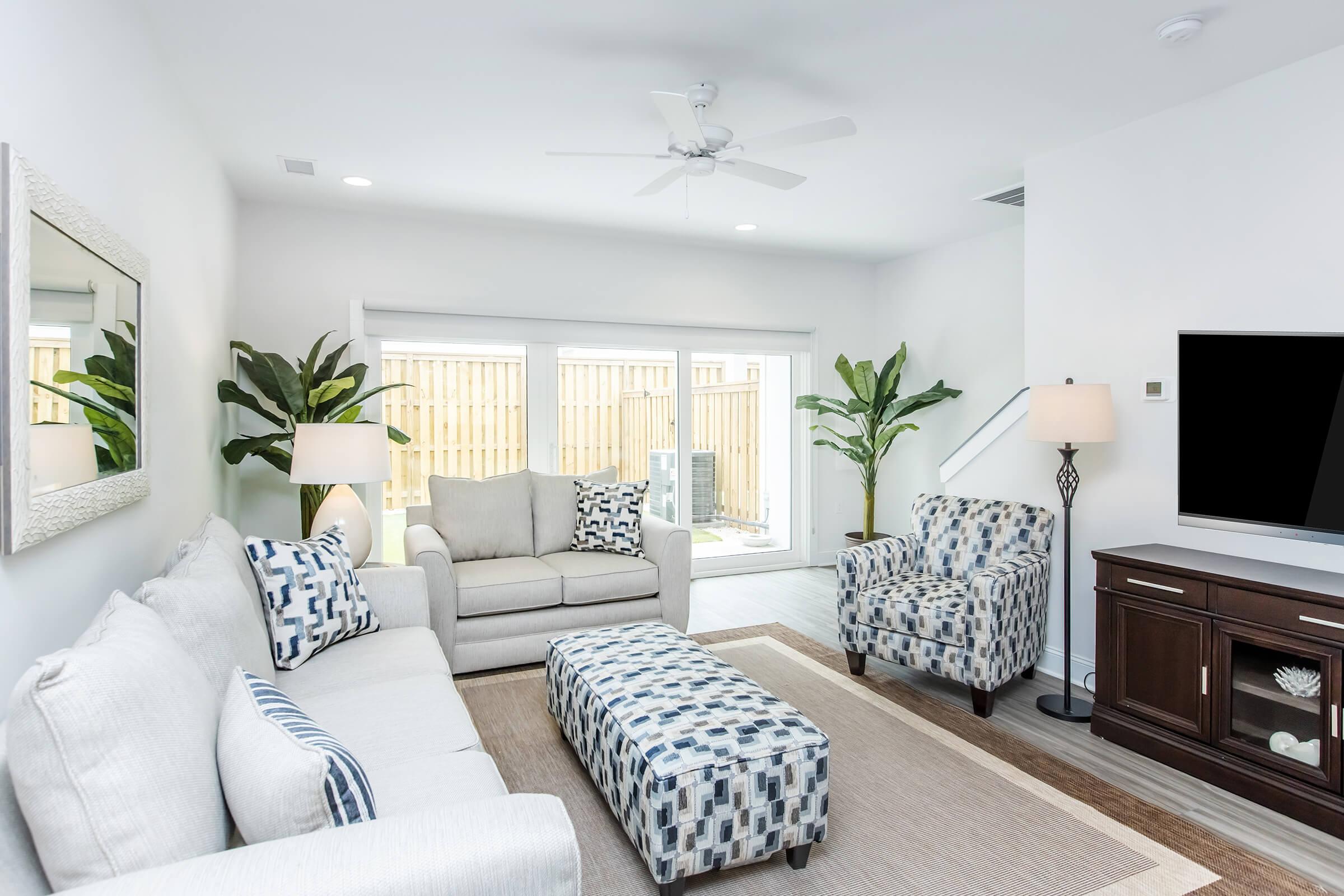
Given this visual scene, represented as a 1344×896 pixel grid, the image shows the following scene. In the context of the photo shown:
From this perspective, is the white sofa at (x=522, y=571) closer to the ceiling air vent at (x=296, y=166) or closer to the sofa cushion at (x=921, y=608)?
the sofa cushion at (x=921, y=608)

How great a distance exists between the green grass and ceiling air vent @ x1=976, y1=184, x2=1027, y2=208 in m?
3.15

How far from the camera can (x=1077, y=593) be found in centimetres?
349

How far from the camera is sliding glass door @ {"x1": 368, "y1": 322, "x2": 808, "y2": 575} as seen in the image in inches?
193

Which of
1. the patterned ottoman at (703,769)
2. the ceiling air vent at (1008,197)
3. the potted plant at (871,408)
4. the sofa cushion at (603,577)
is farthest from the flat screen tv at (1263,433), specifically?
the potted plant at (871,408)

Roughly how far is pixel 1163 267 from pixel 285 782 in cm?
364

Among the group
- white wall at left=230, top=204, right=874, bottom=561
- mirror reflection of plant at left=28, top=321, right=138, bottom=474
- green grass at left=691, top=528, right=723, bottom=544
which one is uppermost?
white wall at left=230, top=204, right=874, bottom=561

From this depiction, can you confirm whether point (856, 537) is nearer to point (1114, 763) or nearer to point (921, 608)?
point (921, 608)

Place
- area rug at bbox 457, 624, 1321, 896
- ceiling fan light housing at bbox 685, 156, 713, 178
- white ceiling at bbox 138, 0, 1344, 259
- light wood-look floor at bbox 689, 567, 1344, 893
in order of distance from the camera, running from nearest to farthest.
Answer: area rug at bbox 457, 624, 1321, 896 < light wood-look floor at bbox 689, 567, 1344, 893 < white ceiling at bbox 138, 0, 1344, 259 < ceiling fan light housing at bbox 685, 156, 713, 178

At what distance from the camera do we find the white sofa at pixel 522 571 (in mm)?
3537

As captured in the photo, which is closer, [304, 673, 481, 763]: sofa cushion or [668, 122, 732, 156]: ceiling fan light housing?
[304, 673, 481, 763]: sofa cushion

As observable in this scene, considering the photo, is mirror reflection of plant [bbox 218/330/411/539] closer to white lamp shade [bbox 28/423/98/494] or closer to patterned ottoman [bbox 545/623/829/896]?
white lamp shade [bbox 28/423/98/494]

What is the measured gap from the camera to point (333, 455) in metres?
3.23

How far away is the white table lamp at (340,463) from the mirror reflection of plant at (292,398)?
42 cm

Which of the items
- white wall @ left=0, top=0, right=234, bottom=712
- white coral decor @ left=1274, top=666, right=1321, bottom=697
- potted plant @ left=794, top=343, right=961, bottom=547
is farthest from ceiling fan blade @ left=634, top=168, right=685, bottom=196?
white coral decor @ left=1274, top=666, right=1321, bottom=697
